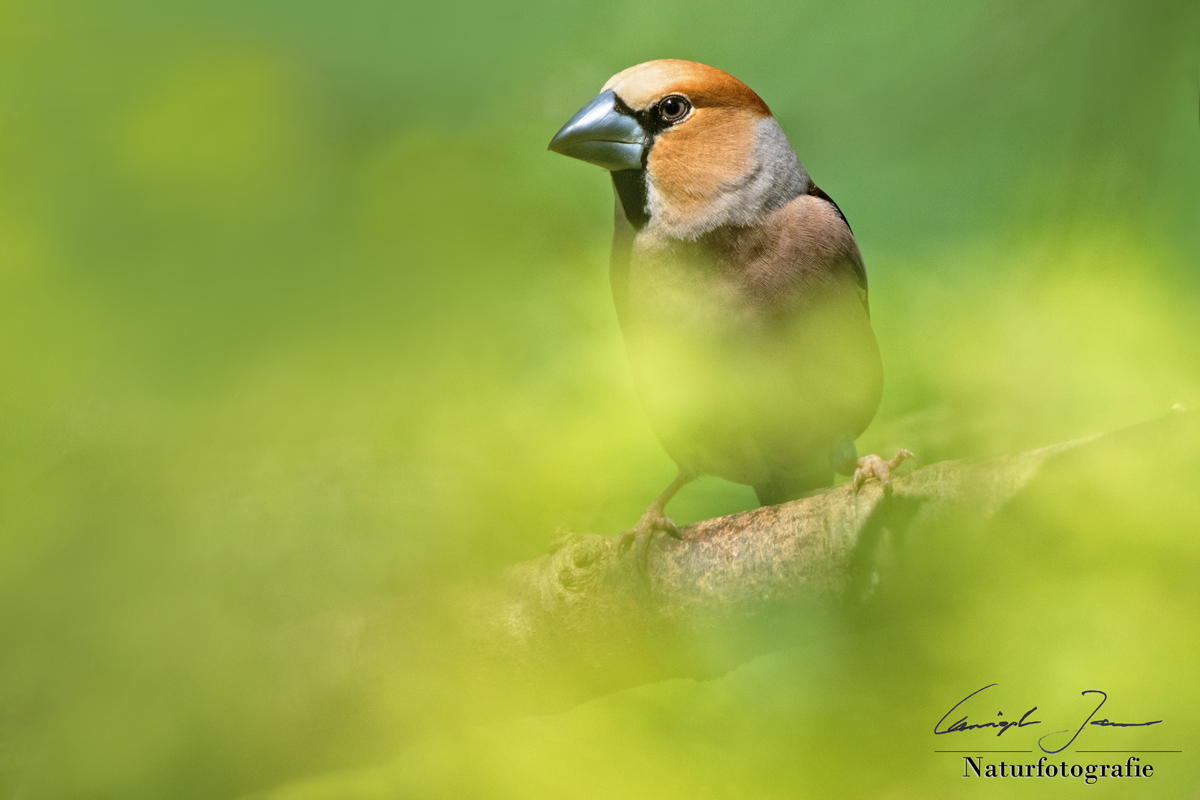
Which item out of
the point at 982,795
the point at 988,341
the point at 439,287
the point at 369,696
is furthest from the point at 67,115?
the point at 982,795

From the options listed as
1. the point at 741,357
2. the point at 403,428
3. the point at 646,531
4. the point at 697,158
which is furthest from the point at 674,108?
the point at 403,428

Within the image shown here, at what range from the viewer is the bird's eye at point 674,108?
93 cm

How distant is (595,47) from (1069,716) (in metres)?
0.58

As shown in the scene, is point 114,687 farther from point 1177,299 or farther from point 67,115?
point 1177,299

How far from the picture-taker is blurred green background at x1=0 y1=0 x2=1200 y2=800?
420 millimetres

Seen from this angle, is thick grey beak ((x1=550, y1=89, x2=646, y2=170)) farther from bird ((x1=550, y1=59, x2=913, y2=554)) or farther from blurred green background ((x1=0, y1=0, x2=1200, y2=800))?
blurred green background ((x1=0, y1=0, x2=1200, y2=800))

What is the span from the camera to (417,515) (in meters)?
0.45

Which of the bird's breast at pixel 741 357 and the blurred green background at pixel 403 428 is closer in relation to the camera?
the blurred green background at pixel 403 428

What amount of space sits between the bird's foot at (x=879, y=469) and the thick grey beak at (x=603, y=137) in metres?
0.33

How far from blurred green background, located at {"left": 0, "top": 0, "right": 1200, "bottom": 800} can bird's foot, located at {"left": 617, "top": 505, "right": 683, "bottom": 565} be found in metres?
0.16
